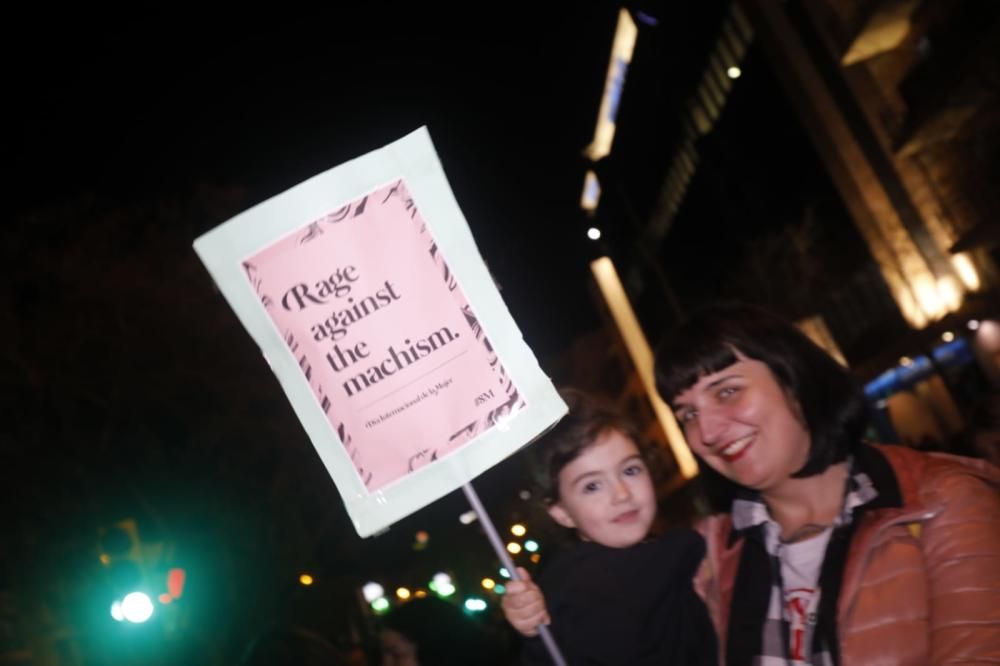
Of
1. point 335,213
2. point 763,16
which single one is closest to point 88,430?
point 335,213

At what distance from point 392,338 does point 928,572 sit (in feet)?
4.95

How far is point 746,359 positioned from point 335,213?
1295 millimetres

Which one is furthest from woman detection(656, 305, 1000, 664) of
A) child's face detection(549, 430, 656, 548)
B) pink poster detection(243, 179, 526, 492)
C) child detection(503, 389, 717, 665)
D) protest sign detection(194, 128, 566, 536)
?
pink poster detection(243, 179, 526, 492)

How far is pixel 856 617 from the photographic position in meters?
2.10

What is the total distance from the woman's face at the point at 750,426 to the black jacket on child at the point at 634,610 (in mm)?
439

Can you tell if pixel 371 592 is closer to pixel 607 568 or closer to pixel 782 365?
pixel 607 568

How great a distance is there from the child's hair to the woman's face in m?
0.53

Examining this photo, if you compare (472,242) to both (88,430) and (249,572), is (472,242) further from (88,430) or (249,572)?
(249,572)

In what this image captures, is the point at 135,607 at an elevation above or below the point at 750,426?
above

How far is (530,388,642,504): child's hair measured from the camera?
304cm

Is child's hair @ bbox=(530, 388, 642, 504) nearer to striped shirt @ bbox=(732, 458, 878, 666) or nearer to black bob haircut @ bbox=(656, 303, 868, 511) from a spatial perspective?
black bob haircut @ bbox=(656, 303, 868, 511)

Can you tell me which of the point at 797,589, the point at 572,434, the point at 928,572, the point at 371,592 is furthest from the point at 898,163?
the point at 928,572

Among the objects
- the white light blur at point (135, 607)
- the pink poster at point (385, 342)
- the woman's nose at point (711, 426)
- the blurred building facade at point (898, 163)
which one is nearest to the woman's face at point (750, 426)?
the woman's nose at point (711, 426)

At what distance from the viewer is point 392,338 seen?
237 cm
